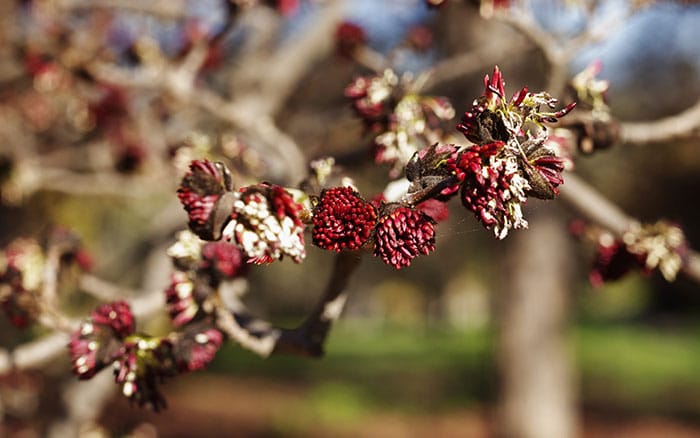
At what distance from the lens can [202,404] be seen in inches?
599

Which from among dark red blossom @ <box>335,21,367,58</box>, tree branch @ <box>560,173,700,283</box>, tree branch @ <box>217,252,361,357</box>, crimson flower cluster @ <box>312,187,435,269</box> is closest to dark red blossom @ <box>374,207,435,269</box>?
crimson flower cluster @ <box>312,187,435,269</box>

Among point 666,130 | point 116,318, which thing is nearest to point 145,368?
point 116,318

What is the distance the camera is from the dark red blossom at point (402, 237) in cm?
130

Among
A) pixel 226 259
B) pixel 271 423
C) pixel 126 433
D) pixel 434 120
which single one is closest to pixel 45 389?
pixel 126 433

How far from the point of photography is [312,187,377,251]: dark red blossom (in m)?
1.29

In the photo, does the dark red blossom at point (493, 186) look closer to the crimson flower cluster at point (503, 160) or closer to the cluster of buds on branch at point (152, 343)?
the crimson flower cluster at point (503, 160)

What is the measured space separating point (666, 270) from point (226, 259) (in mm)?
1234

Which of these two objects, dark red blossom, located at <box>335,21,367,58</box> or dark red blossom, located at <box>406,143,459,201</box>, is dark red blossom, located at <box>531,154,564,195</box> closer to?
dark red blossom, located at <box>406,143,459,201</box>

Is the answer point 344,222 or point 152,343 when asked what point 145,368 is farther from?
point 344,222

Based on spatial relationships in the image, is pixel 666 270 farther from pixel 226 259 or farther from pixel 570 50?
pixel 226 259

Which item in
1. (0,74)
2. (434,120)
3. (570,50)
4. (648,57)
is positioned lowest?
(434,120)

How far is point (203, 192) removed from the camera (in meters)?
1.29

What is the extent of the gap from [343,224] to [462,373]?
52.2 ft

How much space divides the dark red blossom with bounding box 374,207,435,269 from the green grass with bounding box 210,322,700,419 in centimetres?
736
